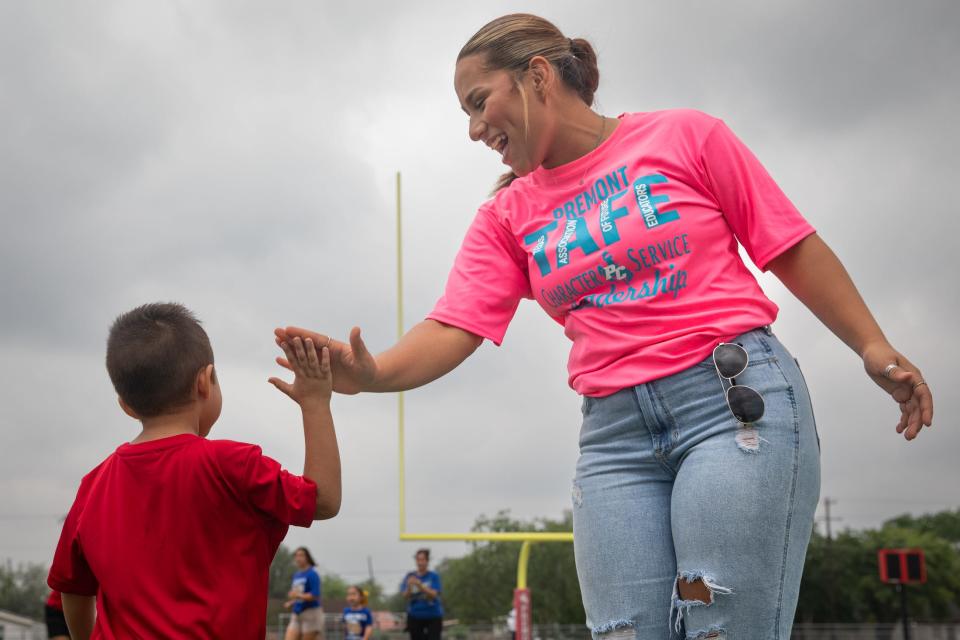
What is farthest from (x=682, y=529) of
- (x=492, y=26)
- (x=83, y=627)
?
(x=83, y=627)

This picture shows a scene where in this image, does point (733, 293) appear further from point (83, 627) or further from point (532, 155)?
point (83, 627)

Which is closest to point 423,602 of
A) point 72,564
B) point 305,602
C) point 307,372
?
point 305,602

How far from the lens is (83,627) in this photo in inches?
86.0

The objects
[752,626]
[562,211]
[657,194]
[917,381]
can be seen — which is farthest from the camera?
[562,211]

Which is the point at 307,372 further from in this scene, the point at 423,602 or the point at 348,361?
the point at 423,602

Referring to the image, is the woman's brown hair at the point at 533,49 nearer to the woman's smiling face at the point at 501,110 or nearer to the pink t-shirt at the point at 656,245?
the woman's smiling face at the point at 501,110

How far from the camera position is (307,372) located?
76.7 inches

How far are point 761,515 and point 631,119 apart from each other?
34.9 inches

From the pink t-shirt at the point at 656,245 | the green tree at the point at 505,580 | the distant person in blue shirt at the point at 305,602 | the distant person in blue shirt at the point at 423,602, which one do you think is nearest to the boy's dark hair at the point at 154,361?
the pink t-shirt at the point at 656,245

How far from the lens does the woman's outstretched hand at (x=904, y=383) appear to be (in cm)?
178

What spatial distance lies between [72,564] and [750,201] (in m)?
1.53

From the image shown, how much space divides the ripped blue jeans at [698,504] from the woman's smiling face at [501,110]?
56 cm

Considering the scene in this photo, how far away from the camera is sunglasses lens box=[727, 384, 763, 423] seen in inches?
67.3

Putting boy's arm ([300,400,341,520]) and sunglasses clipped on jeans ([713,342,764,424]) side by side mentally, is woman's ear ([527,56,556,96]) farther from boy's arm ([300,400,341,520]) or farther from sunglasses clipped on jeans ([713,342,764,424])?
boy's arm ([300,400,341,520])
